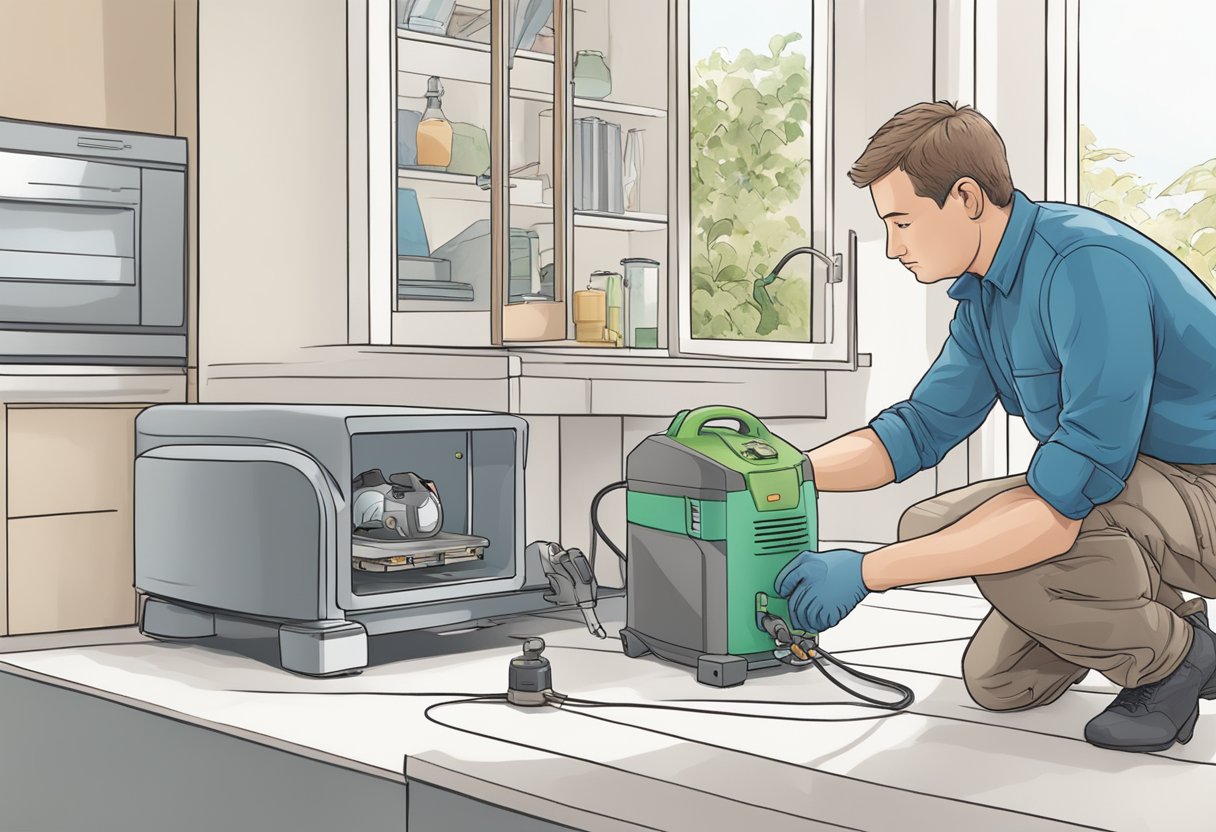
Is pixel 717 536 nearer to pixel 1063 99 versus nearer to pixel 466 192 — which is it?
pixel 466 192

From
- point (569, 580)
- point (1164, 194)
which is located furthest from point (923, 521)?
point (1164, 194)

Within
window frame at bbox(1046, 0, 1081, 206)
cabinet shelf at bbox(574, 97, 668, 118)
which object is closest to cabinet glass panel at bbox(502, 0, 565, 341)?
cabinet shelf at bbox(574, 97, 668, 118)

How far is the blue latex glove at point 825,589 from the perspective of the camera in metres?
1.26

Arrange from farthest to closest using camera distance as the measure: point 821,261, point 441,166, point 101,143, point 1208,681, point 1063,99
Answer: point 1063,99
point 821,261
point 441,166
point 101,143
point 1208,681

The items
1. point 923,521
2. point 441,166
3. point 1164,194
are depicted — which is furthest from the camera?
point 1164,194

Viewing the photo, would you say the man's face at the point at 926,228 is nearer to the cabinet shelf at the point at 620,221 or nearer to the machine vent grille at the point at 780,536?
the machine vent grille at the point at 780,536

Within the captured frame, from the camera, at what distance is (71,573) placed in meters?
1.81

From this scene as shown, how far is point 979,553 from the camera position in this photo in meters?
1.17

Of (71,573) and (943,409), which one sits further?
(71,573)

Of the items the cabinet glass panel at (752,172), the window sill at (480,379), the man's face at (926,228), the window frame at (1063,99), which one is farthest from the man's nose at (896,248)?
the window frame at (1063,99)

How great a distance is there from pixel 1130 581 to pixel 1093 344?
0.83 ft

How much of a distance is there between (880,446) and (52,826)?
113 centimetres

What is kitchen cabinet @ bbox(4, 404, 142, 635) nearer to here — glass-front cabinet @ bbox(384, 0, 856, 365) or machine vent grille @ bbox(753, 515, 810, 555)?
glass-front cabinet @ bbox(384, 0, 856, 365)

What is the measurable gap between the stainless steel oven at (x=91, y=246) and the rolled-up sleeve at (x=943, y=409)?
1149 mm
